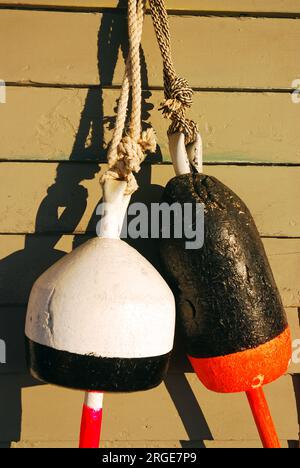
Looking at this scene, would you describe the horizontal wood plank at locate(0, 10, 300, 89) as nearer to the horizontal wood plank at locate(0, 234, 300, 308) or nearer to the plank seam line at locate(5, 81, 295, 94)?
the plank seam line at locate(5, 81, 295, 94)

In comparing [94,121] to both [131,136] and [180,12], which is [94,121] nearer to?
[131,136]

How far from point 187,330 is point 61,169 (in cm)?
43

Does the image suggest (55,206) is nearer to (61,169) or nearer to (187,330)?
(61,169)

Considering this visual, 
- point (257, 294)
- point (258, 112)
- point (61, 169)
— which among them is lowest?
point (257, 294)

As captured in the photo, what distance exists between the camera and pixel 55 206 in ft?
3.26

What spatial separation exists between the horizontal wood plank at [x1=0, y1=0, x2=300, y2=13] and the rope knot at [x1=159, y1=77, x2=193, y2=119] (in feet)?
0.61

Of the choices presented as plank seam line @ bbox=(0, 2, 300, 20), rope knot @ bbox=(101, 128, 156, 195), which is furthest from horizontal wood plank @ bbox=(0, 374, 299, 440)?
plank seam line @ bbox=(0, 2, 300, 20)

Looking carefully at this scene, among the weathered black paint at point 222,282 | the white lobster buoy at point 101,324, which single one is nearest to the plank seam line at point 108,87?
the weathered black paint at point 222,282

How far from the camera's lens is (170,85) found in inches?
36.3

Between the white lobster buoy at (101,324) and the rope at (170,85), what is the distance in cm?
29

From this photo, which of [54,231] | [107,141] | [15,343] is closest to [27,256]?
[54,231]

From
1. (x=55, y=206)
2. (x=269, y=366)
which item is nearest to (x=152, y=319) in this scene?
(x=269, y=366)

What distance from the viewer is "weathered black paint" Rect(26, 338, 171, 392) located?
749 mm

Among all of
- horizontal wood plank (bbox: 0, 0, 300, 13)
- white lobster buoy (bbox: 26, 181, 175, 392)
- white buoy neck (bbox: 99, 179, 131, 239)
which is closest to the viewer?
white lobster buoy (bbox: 26, 181, 175, 392)
